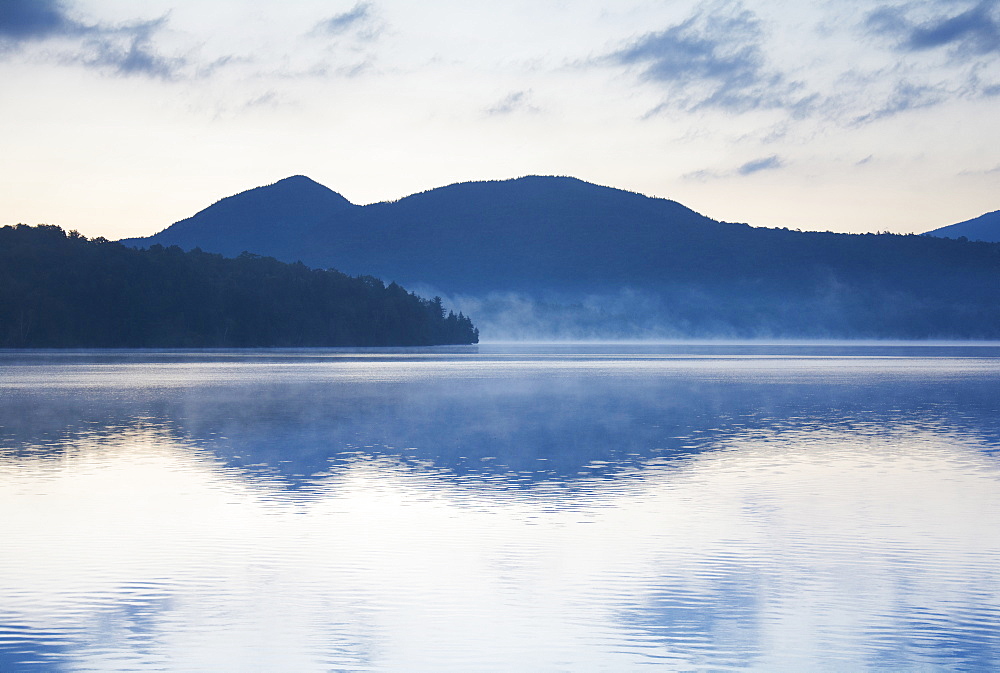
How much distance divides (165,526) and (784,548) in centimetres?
920

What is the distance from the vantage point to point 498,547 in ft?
52.8

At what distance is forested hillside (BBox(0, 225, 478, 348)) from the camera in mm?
146500

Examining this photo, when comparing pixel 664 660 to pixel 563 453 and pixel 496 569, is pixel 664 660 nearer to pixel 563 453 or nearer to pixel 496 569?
pixel 496 569

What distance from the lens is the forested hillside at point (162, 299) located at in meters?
146

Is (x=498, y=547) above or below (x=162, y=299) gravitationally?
below

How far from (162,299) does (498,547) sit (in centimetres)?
14726

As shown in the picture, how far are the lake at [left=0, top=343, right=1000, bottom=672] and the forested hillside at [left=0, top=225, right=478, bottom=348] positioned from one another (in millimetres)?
118319

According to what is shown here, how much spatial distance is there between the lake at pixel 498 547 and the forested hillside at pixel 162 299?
118 m

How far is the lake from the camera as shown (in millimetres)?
11328

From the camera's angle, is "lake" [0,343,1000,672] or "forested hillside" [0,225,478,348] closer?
"lake" [0,343,1000,672]

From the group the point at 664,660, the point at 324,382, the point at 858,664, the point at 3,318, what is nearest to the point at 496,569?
the point at 664,660

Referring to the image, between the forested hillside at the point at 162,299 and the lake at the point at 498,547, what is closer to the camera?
the lake at the point at 498,547

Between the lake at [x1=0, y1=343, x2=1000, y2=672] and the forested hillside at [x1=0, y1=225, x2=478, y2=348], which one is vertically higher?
the forested hillside at [x1=0, y1=225, x2=478, y2=348]

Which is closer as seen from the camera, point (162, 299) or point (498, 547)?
point (498, 547)
